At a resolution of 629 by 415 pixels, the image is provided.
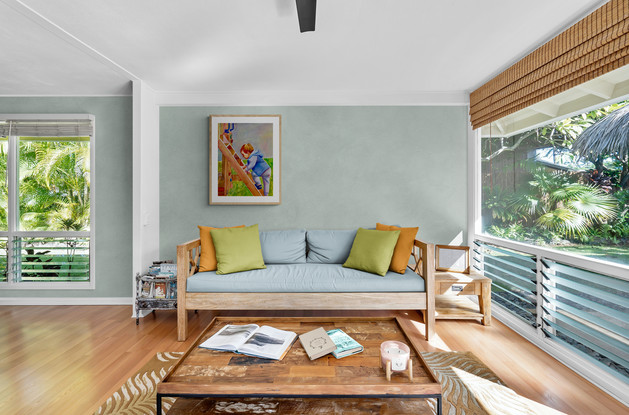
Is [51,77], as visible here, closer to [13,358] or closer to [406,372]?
[13,358]

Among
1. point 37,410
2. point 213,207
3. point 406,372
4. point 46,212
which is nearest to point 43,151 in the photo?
point 46,212

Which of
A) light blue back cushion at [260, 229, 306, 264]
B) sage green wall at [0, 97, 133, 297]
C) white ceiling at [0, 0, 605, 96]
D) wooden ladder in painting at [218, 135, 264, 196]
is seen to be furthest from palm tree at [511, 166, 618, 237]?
sage green wall at [0, 97, 133, 297]

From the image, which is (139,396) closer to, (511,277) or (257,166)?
(257,166)

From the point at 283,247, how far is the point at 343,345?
1712mm

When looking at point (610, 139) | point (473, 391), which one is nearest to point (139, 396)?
point (473, 391)

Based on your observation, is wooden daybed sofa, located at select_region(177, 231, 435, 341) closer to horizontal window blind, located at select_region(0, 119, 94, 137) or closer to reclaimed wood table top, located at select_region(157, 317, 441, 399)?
reclaimed wood table top, located at select_region(157, 317, 441, 399)

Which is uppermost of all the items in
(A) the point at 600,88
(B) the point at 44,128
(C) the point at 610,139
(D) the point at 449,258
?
(B) the point at 44,128

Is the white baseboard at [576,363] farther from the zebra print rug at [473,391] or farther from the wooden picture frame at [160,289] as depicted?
the wooden picture frame at [160,289]

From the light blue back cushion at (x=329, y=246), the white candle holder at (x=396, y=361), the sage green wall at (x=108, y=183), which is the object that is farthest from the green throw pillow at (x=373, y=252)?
the sage green wall at (x=108, y=183)

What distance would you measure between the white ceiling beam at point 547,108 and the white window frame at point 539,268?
74 millimetres

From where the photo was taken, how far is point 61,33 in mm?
2283

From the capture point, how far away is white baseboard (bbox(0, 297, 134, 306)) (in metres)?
3.45

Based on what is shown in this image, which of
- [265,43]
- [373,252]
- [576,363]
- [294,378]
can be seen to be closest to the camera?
[294,378]

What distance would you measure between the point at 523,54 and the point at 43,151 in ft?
16.9
